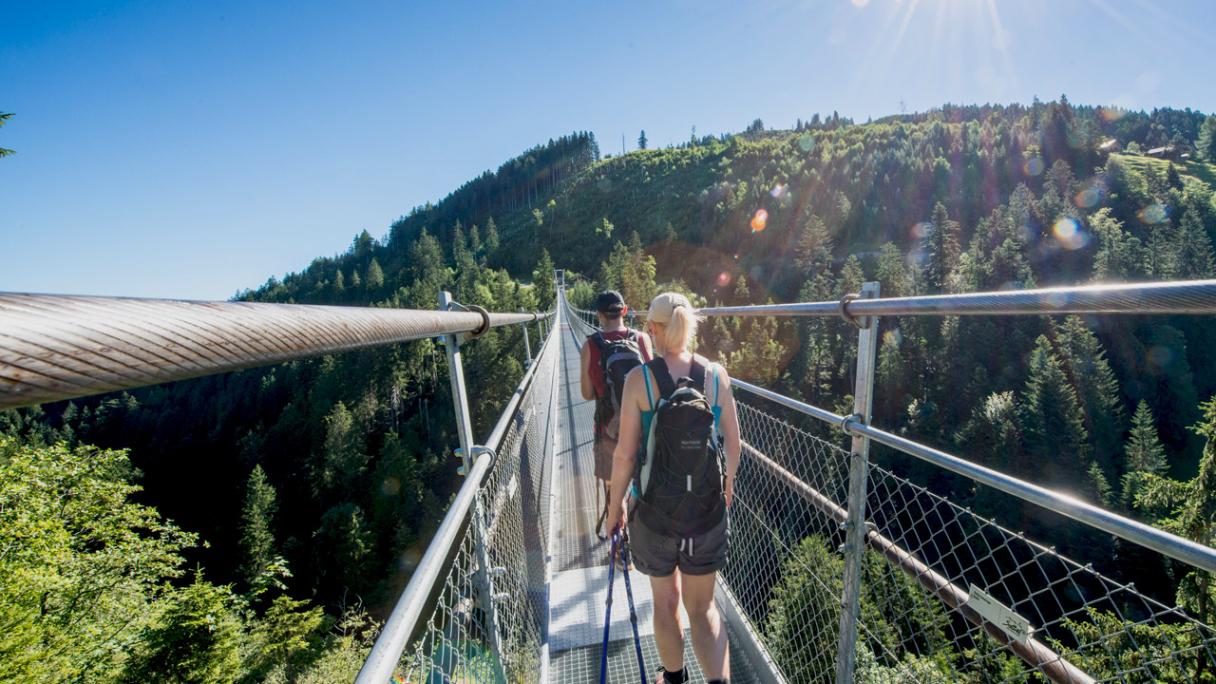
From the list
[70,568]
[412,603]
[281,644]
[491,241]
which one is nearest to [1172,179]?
[491,241]

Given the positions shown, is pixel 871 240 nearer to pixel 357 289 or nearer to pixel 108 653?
pixel 357 289

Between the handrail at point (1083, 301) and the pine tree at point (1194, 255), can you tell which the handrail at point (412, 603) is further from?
the pine tree at point (1194, 255)

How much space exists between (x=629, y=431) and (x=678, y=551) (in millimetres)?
479

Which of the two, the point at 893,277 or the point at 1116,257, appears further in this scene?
the point at 1116,257

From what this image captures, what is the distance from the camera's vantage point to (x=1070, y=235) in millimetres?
55406

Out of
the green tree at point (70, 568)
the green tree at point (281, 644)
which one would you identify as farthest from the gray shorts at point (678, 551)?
the green tree at point (281, 644)

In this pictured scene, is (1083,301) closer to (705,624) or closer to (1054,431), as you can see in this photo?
(705,624)

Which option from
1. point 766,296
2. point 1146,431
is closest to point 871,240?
point 766,296

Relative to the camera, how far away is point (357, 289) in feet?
221

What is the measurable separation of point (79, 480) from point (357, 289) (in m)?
61.9

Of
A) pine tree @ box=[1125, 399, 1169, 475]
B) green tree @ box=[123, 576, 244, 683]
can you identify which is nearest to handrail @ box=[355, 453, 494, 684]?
green tree @ box=[123, 576, 244, 683]

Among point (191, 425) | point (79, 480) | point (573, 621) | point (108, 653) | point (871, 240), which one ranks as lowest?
point (191, 425)

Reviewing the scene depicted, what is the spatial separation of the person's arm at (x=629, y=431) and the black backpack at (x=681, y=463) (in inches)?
1.6

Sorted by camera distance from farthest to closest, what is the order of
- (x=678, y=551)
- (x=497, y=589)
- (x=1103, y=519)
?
1. (x=678, y=551)
2. (x=497, y=589)
3. (x=1103, y=519)
